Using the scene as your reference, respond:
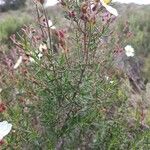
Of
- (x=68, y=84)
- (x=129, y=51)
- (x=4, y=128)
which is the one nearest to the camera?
(x=4, y=128)

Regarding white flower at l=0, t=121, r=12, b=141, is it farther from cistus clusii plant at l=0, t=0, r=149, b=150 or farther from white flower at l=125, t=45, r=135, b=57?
white flower at l=125, t=45, r=135, b=57

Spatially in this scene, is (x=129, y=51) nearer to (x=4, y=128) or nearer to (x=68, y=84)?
(x=68, y=84)

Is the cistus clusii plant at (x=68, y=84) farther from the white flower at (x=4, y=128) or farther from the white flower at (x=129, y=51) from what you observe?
the white flower at (x=129, y=51)

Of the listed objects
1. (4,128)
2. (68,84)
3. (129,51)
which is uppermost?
(4,128)

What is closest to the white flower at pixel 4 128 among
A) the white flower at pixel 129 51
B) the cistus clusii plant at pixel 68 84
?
the cistus clusii plant at pixel 68 84

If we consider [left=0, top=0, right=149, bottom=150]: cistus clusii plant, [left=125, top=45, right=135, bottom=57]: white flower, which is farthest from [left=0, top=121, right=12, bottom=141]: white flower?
[left=125, top=45, right=135, bottom=57]: white flower

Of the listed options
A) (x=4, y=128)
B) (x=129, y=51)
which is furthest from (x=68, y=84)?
(x=129, y=51)

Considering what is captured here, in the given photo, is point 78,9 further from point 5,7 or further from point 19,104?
point 5,7

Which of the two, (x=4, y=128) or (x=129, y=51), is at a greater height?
(x=4, y=128)

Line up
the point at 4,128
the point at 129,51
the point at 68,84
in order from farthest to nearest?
1. the point at 129,51
2. the point at 68,84
3. the point at 4,128
